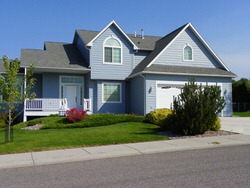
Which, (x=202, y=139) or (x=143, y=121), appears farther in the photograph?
(x=143, y=121)

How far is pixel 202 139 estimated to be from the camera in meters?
12.3

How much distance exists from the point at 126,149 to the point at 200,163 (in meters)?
3.16

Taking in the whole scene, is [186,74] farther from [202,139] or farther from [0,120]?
[0,120]

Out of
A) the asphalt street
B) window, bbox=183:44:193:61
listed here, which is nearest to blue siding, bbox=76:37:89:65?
window, bbox=183:44:193:61

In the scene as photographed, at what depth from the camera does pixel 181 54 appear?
23.1 m

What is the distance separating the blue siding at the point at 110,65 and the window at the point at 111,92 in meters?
0.63

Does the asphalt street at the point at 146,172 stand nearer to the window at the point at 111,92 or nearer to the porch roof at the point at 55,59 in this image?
the window at the point at 111,92

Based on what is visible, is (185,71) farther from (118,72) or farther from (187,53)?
(118,72)

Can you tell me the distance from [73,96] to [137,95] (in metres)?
5.35

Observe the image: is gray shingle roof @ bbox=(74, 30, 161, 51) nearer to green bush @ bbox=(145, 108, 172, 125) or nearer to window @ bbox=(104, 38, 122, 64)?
window @ bbox=(104, 38, 122, 64)

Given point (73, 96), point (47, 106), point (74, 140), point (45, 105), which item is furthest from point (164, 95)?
point (74, 140)

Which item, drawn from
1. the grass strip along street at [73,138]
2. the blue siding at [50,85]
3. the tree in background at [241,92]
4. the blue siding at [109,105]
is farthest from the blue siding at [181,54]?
the tree in background at [241,92]

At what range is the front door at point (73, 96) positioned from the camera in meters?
23.5

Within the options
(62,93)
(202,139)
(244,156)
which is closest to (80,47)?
(62,93)
